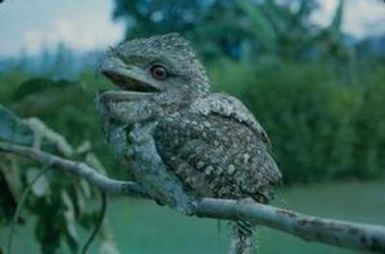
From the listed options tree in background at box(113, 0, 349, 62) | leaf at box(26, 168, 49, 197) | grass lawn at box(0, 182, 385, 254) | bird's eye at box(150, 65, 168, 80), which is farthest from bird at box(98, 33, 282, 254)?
tree in background at box(113, 0, 349, 62)

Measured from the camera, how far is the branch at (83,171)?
0.98 meters

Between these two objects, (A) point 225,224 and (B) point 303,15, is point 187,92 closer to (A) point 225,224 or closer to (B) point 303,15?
(A) point 225,224

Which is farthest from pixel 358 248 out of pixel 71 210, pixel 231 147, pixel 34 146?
pixel 71 210

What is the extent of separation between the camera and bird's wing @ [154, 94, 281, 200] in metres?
0.82

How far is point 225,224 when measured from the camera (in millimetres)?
936

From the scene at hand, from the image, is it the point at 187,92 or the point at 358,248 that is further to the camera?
the point at 187,92

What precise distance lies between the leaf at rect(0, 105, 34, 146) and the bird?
433 mm

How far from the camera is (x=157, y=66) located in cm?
83

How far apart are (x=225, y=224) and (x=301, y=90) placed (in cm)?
163

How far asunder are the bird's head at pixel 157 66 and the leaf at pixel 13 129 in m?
0.45

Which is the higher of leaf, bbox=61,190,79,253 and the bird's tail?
the bird's tail

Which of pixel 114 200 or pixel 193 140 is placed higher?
pixel 193 140

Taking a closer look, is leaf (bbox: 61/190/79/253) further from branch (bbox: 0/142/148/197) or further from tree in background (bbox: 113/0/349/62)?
tree in background (bbox: 113/0/349/62)

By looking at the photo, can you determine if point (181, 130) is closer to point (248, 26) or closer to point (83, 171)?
point (83, 171)
